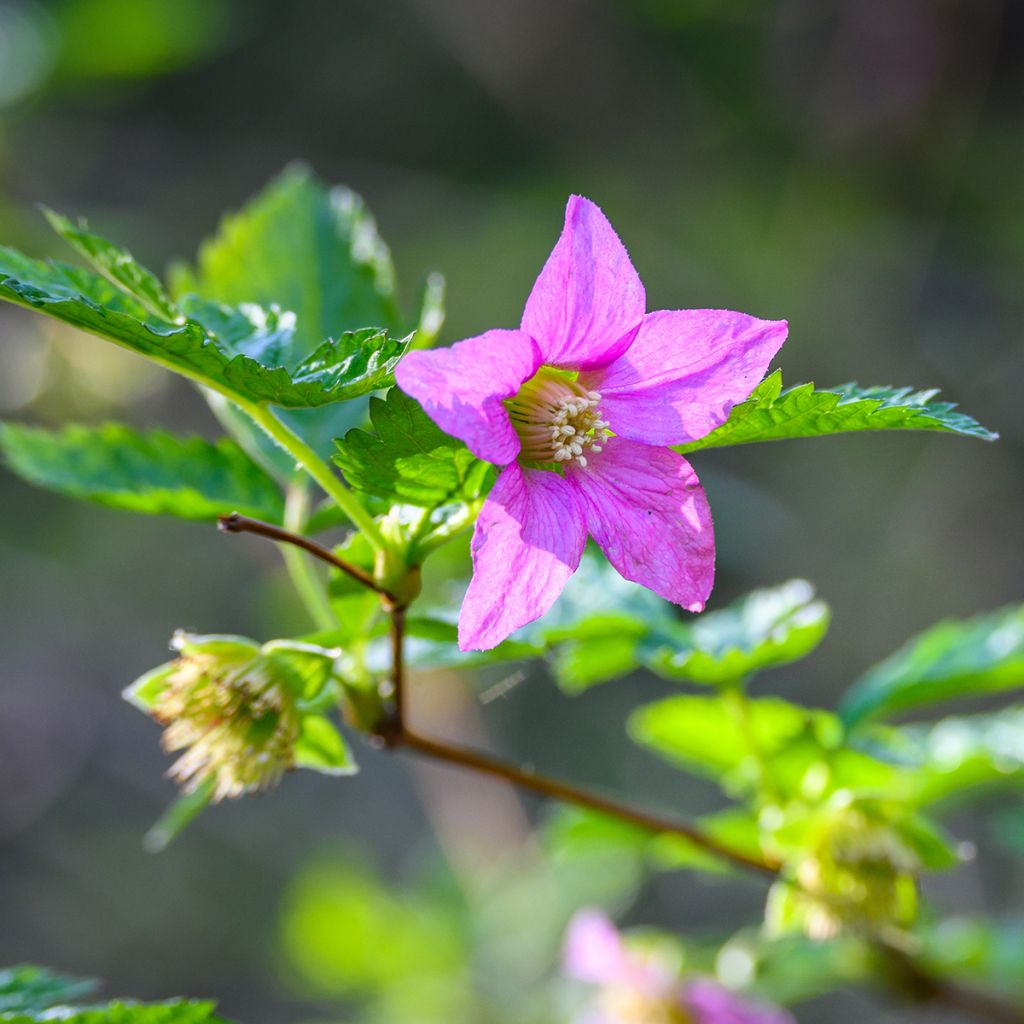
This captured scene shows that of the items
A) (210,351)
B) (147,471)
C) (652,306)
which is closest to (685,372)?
(210,351)

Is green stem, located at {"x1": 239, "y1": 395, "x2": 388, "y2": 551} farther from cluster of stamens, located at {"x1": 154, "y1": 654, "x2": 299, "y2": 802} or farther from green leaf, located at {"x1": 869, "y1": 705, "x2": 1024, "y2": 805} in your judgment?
green leaf, located at {"x1": 869, "y1": 705, "x2": 1024, "y2": 805}

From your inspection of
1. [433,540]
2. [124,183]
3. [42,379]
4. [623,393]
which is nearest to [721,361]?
[623,393]

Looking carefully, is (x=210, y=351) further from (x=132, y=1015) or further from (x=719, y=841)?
A: (x=719, y=841)

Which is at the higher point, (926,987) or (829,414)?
(829,414)

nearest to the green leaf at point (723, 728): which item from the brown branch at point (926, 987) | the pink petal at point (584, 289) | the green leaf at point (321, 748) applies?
the brown branch at point (926, 987)

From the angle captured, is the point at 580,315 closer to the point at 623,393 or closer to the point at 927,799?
the point at 623,393

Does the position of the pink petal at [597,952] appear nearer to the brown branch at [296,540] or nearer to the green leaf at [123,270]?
the brown branch at [296,540]

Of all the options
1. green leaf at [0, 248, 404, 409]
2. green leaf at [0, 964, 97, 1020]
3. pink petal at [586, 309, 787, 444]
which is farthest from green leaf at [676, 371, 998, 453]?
green leaf at [0, 964, 97, 1020]
